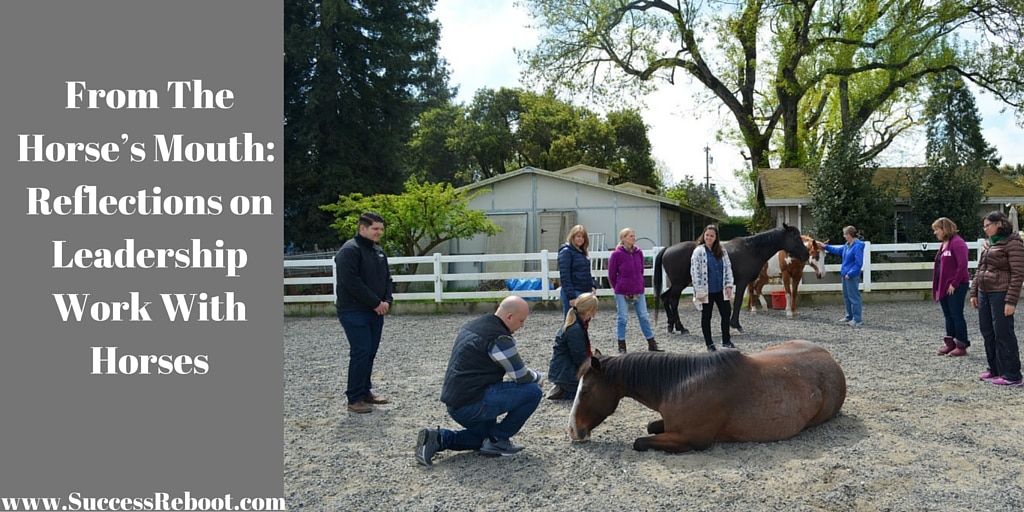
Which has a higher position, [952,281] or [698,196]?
[698,196]

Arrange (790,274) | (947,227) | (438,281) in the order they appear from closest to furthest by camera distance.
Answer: (947,227), (790,274), (438,281)

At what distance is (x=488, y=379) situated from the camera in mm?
3977

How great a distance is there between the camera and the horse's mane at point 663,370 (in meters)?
4.20

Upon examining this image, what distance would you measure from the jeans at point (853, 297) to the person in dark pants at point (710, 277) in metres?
3.35

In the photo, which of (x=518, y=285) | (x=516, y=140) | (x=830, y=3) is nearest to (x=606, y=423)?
(x=518, y=285)

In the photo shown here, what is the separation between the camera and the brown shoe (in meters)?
5.41

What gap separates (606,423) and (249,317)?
2.55 metres

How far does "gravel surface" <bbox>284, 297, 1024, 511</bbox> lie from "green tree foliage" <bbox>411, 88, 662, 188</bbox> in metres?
29.7

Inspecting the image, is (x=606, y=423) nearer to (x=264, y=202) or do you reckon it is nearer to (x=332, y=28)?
(x=264, y=202)

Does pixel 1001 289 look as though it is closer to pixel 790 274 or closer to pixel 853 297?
pixel 853 297

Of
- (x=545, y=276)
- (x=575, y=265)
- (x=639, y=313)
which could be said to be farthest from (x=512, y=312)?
(x=545, y=276)

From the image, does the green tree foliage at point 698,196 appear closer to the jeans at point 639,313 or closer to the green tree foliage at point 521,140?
the green tree foliage at point 521,140

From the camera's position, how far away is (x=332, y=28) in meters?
21.7

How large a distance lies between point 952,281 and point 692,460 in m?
4.29
